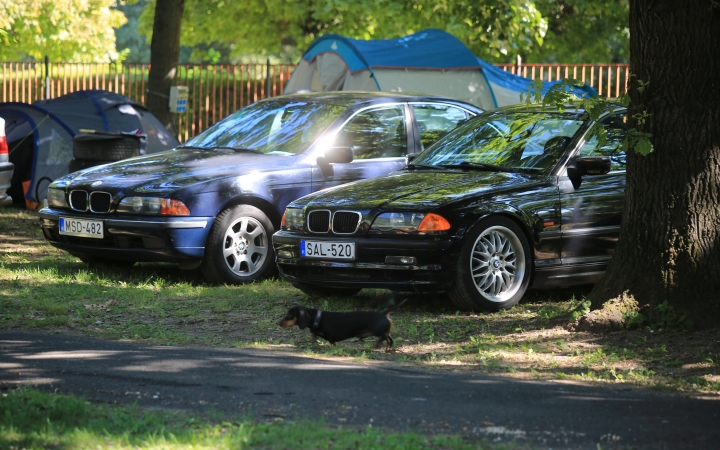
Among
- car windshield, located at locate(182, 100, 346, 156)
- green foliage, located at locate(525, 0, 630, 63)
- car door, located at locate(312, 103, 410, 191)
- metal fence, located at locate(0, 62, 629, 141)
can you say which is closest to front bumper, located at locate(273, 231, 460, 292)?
car door, located at locate(312, 103, 410, 191)

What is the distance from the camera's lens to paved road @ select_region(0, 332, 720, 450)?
4895 mm

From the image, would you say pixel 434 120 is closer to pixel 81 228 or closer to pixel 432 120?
pixel 432 120

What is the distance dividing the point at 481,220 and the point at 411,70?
1037 centimetres

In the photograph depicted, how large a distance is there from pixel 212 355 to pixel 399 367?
1161 mm

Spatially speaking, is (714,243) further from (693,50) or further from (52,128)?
(52,128)

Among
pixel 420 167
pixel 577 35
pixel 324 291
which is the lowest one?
pixel 324 291

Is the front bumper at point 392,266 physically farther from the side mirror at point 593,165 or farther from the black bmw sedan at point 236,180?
the black bmw sedan at point 236,180

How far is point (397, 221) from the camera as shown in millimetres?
7996

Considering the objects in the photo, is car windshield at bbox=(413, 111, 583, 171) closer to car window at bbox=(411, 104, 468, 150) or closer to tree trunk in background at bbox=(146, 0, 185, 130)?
car window at bbox=(411, 104, 468, 150)

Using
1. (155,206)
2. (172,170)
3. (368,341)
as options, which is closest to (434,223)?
(368,341)

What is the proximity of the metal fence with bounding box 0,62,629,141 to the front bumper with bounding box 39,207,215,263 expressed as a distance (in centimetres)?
1327

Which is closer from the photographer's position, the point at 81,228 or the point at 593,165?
the point at 593,165

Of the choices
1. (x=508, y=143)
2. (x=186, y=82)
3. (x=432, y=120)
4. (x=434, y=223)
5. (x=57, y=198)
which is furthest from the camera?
(x=186, y=82)

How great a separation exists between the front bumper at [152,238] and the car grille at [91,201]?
0.24ft
